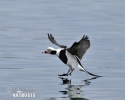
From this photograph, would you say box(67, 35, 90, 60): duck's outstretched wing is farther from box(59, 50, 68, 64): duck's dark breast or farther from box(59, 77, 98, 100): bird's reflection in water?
Answer: box(59, 77, 98, 100): bird's reflection in water

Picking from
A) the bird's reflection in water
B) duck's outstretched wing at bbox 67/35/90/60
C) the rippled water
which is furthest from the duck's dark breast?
the bird's reflection in water

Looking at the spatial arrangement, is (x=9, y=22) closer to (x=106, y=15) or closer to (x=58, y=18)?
(x=58, y=18)

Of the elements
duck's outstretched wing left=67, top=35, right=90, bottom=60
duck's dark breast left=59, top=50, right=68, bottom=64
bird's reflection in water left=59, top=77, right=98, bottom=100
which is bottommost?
bird's reflection in water left=59, top=77, right=98, bottom=100

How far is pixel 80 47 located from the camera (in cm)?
1538

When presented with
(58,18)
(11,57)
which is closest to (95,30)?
(58,18)

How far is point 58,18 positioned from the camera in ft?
79.3

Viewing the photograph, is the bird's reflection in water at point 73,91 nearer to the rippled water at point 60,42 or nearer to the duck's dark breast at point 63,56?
the rippled water at point 60,42

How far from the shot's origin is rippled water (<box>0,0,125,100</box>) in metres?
13.9

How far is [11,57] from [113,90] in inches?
158

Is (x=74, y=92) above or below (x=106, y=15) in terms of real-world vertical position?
below

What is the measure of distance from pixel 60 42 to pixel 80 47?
3932mm

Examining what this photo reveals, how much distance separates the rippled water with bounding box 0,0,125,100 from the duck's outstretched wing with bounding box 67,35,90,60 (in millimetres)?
484

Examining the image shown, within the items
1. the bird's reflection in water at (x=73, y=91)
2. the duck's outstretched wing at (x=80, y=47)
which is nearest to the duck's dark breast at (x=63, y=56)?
the duck's outstretched wing at (x=80, y=47)

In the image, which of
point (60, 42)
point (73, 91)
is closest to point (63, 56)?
point (73, 91)
